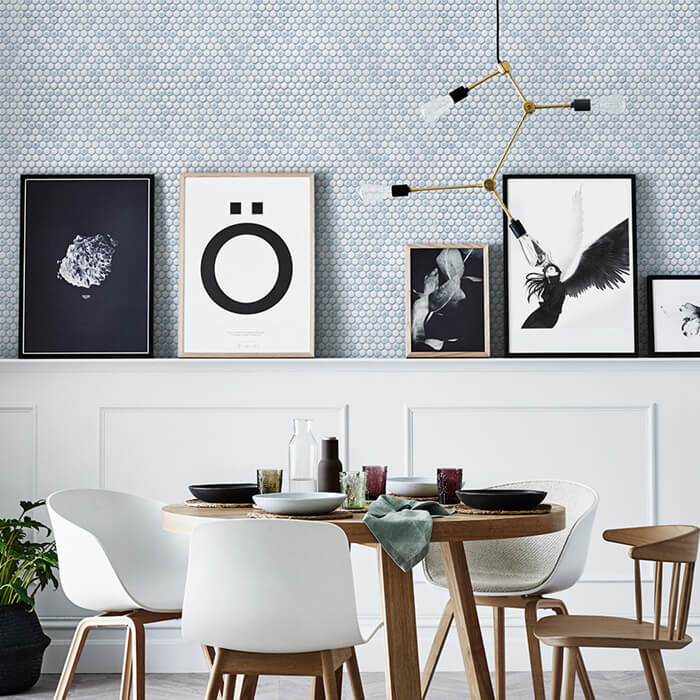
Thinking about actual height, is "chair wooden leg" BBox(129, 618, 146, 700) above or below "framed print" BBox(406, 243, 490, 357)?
below

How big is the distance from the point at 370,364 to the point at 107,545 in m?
1.33

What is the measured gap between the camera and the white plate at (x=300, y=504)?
85.7 inches

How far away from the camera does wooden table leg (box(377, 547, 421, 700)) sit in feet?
7.11

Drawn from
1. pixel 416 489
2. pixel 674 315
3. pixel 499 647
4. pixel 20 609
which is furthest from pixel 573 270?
pixel 20 609

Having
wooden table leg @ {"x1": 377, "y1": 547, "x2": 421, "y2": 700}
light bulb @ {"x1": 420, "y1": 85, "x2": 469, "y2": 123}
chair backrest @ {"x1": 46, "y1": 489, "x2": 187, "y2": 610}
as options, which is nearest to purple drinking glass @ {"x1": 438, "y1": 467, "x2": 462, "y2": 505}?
wooden table leg @ {"x1": 377, "y1": 547, "x2": 421, "y2": 700}

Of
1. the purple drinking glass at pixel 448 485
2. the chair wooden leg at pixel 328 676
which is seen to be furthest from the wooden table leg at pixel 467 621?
the chair wooden leg at pixel 328 676

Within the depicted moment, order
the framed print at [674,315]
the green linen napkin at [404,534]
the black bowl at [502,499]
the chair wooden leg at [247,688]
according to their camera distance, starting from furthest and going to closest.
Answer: the framed print at [674,315], the chair wooden leg at [247,688], the black bowl at [502,499], the green linen napkin at [404,534]

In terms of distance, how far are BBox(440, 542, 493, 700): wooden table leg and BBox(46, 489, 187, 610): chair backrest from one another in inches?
33.8

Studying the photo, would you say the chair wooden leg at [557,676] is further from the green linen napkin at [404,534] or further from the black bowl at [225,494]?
the black bowl at [225,494]

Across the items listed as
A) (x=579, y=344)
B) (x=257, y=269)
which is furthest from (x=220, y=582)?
(x=579, y=344)

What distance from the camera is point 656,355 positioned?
373 cm

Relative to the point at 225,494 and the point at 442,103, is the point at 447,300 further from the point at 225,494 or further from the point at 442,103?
the point at 225,494

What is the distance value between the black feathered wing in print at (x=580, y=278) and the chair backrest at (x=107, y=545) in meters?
1.72

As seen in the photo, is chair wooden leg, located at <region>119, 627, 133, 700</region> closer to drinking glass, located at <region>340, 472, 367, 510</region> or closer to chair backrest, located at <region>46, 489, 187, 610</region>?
chair backrest, located at <region>46, 489, 187, 610</region>
